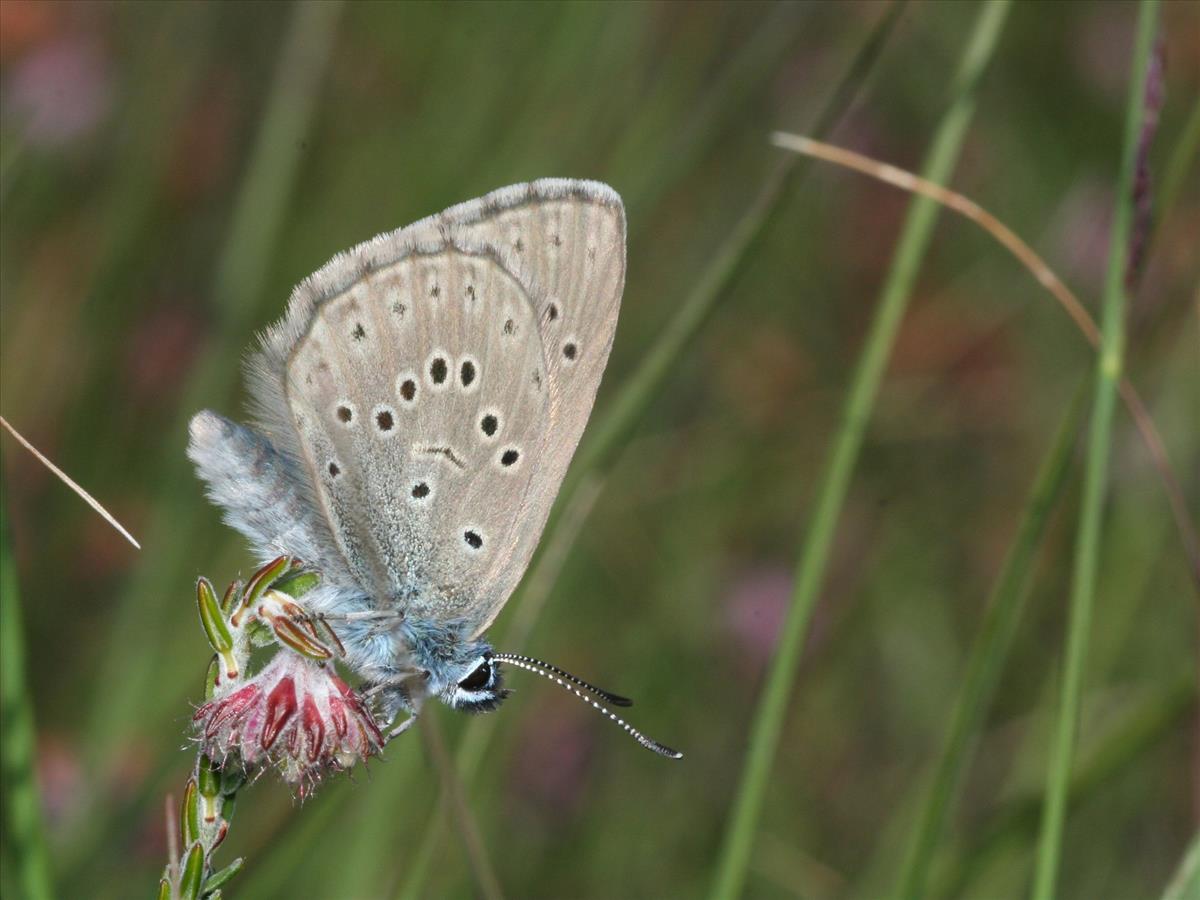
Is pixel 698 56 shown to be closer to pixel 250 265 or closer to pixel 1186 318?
pixel 1186 318

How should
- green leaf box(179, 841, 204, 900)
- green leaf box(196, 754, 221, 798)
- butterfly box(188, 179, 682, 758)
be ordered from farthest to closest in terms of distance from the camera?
butterfly box(188, 179, 682, 758), green leaf box(196, 754, 221, 798), green leaf box(179, 841, 204, 900)

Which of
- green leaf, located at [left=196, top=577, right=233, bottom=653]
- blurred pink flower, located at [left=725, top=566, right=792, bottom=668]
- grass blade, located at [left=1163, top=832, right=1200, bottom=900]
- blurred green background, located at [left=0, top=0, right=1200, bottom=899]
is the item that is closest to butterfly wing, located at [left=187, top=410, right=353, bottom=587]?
blurred green background, located at [left=0, top=0, right=1200, bottom=899]

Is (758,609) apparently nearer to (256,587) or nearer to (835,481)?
(835,481)

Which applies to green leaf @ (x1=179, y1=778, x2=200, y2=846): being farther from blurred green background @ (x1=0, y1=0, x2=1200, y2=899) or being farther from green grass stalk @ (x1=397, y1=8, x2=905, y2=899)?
green grass stalk @ (x1=397, y1=8, x2=905, y2=899)

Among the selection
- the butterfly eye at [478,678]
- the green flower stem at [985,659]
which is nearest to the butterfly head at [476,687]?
the butterfly eye at [478,678]

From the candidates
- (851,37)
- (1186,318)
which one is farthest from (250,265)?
(1186,318)

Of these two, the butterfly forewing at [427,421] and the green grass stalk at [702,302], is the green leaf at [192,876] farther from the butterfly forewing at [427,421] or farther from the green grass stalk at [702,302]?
the butterfly forewing at [427,421]
